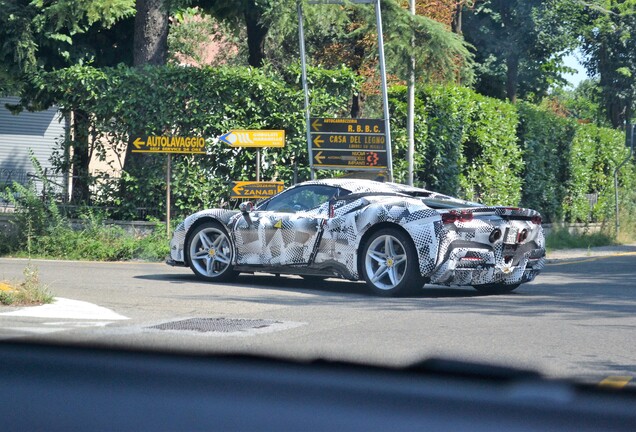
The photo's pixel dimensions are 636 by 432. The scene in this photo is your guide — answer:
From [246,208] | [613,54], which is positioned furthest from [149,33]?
[613,54]

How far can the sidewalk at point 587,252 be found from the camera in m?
22.0

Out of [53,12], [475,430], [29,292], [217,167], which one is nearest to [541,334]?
[475,430]

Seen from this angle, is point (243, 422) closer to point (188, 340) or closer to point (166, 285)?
point (188, 340)

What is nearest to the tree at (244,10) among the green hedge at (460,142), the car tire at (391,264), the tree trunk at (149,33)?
the tree trunk at (149,33)

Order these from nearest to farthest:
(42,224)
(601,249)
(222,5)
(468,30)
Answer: (42,224)
(222,5)
(601,249)
(468,30)

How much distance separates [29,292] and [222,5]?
13569mm

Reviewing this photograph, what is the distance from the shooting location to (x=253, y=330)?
9.15 m

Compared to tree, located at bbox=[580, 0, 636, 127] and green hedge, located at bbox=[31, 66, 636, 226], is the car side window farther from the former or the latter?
tree, located at bbox=[580, 0, 636, 127]

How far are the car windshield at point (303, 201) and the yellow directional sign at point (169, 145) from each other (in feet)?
0.17

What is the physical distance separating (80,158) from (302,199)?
8690mm

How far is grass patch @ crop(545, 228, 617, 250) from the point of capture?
987 inches

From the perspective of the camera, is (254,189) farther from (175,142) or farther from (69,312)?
(69,312)

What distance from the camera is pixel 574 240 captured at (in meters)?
26.2

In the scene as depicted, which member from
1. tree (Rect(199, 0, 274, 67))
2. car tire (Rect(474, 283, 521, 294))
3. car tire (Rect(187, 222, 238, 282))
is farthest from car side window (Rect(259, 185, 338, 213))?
tree (Rect(199, 0, 274, 67))
